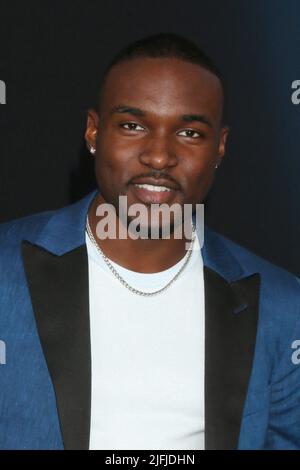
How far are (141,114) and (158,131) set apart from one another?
5 centimetres

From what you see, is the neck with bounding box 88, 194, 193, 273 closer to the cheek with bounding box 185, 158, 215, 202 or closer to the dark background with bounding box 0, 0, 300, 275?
the cheek with bounding box 185, 158, 215, 202

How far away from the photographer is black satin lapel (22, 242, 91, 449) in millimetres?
1681

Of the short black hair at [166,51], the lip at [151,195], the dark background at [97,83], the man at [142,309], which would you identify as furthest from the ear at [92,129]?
the dark background at [97,83]

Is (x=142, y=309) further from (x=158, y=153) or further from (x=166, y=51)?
(x=166, y=51)

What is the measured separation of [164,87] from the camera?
1.67 meters

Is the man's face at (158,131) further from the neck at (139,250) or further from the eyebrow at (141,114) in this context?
the neck at (139,250)

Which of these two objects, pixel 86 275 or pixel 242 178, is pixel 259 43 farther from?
pixel 86 275

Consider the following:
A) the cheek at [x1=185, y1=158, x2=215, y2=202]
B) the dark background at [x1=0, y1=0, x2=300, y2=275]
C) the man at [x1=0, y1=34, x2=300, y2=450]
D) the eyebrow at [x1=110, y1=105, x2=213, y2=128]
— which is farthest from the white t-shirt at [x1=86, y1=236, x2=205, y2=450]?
the dark background at [x1=0, y1=0, x2=300, y2=275]

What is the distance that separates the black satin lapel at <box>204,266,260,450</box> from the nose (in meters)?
0.38

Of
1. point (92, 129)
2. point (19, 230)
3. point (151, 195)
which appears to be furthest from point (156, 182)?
point (19, 230)

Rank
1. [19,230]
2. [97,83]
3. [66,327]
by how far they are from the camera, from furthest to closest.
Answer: [97,83] < [19,230] < [66,327]

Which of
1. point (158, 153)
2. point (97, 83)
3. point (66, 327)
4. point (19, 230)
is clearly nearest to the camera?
point (158, 153)

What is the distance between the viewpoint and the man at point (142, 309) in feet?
5.54
